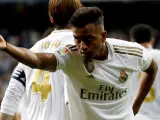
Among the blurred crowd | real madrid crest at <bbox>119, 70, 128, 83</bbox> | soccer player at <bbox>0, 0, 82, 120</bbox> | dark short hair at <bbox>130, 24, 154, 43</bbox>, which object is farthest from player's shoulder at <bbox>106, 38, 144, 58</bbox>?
the blurred crowd

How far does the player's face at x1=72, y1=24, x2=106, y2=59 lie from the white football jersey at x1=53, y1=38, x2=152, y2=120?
11 cm

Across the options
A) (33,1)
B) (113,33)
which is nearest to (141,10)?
(113,33)

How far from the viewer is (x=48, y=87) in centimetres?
477

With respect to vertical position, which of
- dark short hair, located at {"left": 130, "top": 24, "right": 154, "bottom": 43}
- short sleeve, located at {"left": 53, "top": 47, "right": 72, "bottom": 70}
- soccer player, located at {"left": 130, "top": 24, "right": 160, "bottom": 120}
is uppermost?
dark short hair, located at {"left": 130, "top": 24, "right": 154, "bottom": 43}

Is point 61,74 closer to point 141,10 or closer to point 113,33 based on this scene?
point 113,33

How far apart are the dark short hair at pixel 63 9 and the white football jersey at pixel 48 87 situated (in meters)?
0.09

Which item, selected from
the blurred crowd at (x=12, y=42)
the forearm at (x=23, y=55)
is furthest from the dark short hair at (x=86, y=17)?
the blurred crowd at (x=12, y=42)

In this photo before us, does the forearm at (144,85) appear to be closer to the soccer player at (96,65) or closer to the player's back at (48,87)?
the soccer player at (96,65)

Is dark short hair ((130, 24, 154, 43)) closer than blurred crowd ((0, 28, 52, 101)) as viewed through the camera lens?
Yes

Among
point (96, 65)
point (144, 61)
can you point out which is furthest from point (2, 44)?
point (144, 61)

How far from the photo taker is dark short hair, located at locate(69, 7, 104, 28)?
413cm

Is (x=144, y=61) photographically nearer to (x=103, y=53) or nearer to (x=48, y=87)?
(x=103, y=53)

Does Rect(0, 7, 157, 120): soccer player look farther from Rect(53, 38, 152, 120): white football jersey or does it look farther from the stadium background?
→ the stadium background

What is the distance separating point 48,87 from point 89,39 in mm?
803
